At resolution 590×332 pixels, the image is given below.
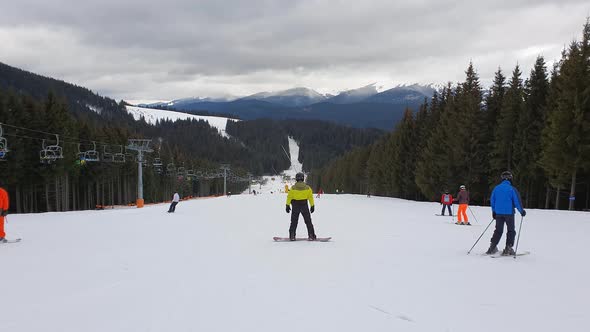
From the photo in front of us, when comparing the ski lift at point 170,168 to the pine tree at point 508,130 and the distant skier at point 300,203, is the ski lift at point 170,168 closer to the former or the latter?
the pine tree at point 508,130

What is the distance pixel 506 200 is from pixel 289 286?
5.87 metres

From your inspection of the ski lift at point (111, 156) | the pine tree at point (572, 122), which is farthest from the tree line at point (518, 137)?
the ski lift at point (111, 156)

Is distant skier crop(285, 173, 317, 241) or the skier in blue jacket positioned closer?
the skier in blue jacket

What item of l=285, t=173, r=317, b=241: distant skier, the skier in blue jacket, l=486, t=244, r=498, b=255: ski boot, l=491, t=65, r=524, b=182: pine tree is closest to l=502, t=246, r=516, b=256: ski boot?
the skier in blue jacket

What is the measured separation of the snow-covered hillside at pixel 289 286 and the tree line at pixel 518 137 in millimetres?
19329

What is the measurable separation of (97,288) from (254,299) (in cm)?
259

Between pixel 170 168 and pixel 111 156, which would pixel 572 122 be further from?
pixel 170 168

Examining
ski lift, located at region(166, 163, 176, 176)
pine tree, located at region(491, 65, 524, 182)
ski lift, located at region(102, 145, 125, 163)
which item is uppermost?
pine tree, located at region(491, 65, 524, 182)

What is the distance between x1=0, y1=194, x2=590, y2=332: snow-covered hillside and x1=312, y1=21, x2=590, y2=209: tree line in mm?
19329

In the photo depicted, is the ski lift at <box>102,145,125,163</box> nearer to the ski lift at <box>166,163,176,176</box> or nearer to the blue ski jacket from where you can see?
the ski lift at <box>166,163,176,176</box>

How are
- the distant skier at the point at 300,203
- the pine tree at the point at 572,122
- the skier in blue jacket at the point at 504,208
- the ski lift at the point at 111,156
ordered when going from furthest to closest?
the ski lift at the point at 111,156
the pine tree at the point at 572,122
the distant skier at the point at 300,203
the skier in blue jacket at the point at 504,208

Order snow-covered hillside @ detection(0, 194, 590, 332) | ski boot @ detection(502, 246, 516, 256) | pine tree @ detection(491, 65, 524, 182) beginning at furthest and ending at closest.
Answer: pine tree @ detection(491, 65, 524, 182)
ski boot @ detection(502, 246, 516, 256)
snow-covered hillside @ detection(0, 194, 590, 332)

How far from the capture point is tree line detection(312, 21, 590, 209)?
27083 millimetres

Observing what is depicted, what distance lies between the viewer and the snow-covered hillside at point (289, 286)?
190 inches
